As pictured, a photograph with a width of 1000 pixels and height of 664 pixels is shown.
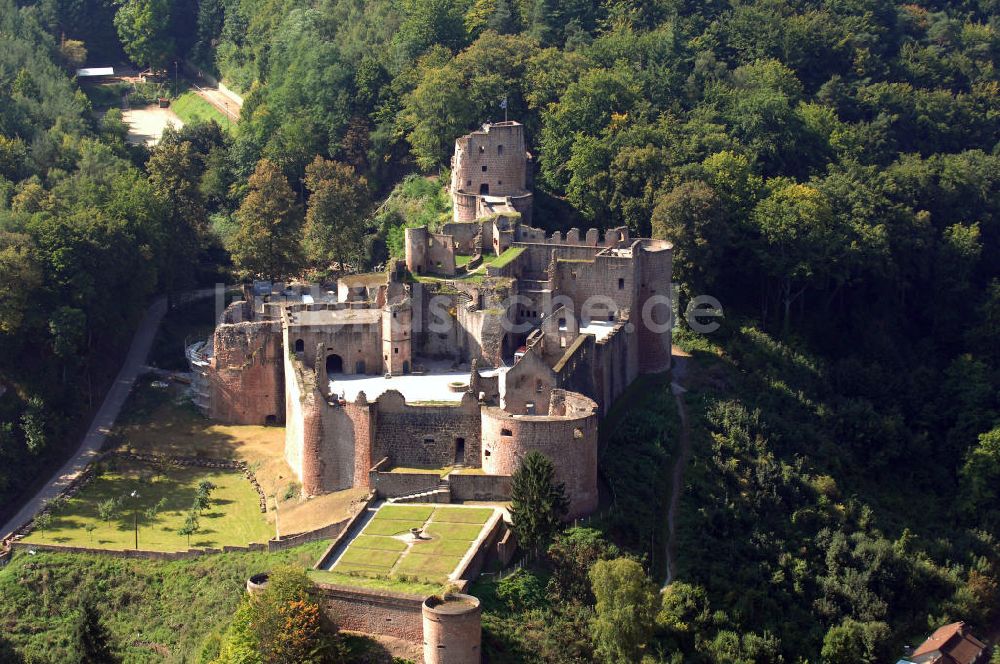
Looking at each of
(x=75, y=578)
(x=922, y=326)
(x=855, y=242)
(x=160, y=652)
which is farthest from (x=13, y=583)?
(x=922, y=326)

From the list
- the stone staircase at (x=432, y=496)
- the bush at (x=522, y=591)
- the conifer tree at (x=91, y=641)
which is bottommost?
the conifer tree at (x=91, y=641)

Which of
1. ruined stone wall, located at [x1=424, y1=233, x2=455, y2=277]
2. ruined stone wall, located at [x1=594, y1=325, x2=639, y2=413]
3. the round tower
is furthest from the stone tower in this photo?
the round tower

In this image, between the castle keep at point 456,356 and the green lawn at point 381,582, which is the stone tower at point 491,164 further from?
the green lawn at point 381,582

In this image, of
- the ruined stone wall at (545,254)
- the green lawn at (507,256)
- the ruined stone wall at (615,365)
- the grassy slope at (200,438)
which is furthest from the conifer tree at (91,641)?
the ruined stone wall at (545,254)

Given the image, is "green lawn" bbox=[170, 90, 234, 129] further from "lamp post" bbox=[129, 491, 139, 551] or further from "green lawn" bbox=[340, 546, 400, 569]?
"green lawn" bbox=[340, 546, 400, 569]

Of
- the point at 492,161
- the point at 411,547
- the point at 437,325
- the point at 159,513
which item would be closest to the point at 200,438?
the point at 159,513

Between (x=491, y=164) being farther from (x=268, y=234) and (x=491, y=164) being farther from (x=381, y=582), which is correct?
(x=381, y=582)

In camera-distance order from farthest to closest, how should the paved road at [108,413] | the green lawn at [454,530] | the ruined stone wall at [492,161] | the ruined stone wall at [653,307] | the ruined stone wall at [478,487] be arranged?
the ruined stone wall at [492,161]
the ruined stone wall at [653,307]
the paved road at [108,413]
the ruined stone wall at [478,487]
the green lawn at [454,530]
